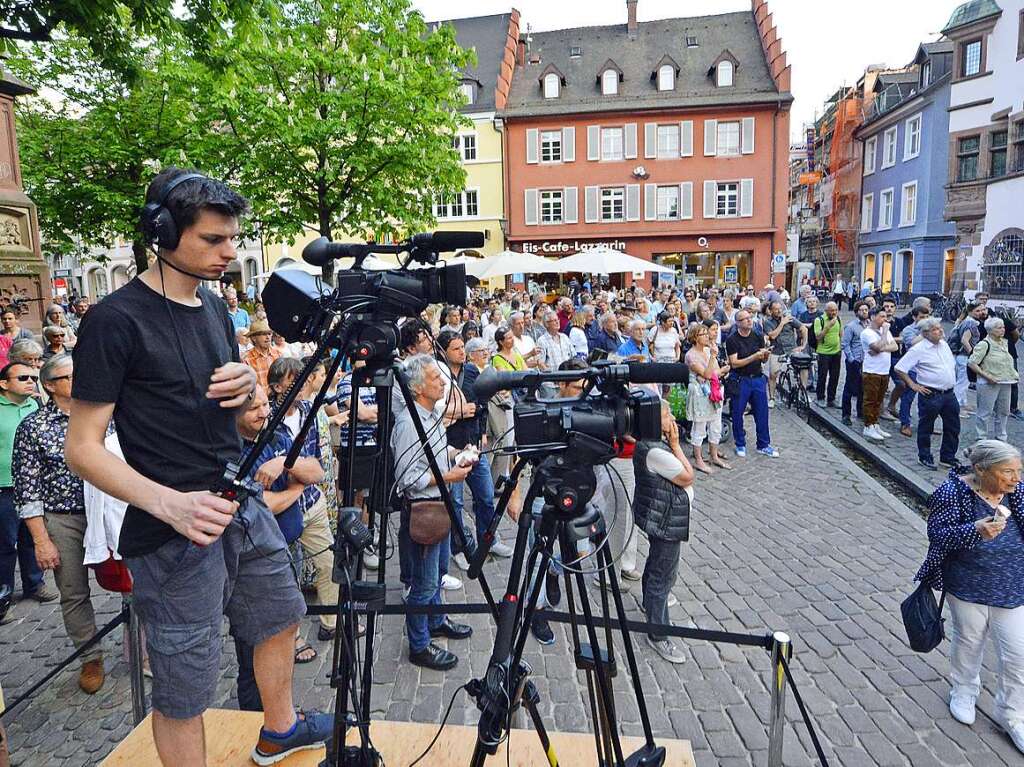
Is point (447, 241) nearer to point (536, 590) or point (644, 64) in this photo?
point (536, 590)

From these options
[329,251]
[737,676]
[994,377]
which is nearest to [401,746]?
[329,251]

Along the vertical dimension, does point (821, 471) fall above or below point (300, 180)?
below

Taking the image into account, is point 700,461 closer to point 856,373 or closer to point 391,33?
point 856,373

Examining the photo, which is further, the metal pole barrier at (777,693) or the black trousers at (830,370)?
the black trousers at (830,370)

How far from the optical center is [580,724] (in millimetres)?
3641

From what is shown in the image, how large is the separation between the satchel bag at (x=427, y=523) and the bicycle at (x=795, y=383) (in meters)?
9.14

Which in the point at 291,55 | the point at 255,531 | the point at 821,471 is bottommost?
the point at 821,471

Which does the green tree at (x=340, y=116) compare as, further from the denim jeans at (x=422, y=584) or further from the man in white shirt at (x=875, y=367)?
the denim jeans at (x=422, y=584)

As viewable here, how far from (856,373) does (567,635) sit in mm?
8290

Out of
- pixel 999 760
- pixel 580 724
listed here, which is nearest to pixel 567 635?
pixel 580 724

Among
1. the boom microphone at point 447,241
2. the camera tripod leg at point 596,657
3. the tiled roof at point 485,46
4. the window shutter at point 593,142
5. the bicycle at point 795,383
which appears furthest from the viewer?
the tiled roof at point 485,46

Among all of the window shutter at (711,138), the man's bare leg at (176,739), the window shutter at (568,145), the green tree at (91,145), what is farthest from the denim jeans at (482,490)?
the window shutter at (711,138)

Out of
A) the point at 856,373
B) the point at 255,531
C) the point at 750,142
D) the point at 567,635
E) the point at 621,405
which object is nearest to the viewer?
the point at 621,405

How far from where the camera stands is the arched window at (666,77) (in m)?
33.5
